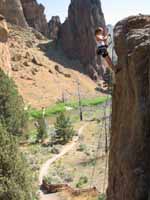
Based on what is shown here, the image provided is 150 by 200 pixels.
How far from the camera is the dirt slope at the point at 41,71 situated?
90188 mm

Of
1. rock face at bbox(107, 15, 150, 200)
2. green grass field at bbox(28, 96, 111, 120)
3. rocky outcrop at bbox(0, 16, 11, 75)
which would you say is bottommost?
green grass field at bbox(28, 96, 111, 120)

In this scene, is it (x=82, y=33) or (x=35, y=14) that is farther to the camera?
(x=35, y=14)

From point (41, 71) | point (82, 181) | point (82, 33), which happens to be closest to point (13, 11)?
point (41, 71)

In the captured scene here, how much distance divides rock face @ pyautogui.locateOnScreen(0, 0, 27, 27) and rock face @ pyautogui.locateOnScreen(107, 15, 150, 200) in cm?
9381

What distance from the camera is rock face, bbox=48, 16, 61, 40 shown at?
124 m

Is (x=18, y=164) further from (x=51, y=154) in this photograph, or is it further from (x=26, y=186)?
(x=51, y=154)

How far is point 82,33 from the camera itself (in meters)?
115

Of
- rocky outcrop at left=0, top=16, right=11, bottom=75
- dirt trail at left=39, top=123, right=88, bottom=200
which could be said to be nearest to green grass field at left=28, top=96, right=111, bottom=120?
rocky outcrop at left=0, top=16, right=11, bottom=75

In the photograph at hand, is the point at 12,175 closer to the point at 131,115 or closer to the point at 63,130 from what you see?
the point at 131,115

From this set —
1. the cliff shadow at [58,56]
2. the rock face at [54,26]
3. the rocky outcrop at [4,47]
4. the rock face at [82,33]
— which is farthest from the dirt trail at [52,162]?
the rock face at [54,26]

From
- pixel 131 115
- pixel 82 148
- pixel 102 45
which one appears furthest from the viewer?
pixel 82 148

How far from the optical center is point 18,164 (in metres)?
23.9

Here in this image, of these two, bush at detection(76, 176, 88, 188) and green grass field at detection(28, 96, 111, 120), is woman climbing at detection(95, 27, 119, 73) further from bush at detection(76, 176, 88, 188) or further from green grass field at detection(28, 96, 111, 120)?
green grass field at detection(28, 96, 111, 120)

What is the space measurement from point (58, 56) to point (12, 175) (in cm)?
9082
